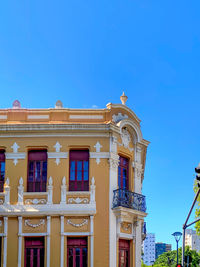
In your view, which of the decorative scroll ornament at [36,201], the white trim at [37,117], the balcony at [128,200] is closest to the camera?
the decorative scroll ornament at [36,201]

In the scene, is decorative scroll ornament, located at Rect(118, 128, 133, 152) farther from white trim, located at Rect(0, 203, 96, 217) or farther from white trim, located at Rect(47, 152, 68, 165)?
white trim, located at Rect(0, 203, 96, 217)

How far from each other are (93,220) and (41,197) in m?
2.76

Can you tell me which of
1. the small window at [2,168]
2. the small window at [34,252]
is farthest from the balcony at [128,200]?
the small window at [2,168]

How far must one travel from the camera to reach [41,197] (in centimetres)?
2455

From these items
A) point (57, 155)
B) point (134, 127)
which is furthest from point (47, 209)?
point (134, 127)

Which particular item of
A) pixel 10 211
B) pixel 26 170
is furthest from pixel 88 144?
pixel 10 211

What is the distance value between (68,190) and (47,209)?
142 centimetres

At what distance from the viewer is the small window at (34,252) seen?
2408 cm

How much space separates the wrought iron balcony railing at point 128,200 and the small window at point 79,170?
5.06ft

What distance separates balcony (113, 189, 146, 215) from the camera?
24844 mm

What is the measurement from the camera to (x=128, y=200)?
84.0 ft

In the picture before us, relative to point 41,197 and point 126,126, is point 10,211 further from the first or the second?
point 126,126

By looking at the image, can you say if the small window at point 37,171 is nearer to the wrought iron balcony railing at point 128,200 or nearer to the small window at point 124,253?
the wrought iron balcony railing at point 128,200

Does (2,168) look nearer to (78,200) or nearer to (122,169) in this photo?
(78,200)
